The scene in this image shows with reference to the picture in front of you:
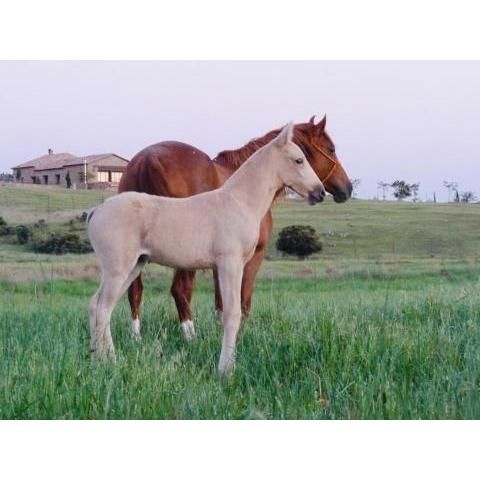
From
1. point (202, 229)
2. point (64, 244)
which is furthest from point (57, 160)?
point (202, 229)

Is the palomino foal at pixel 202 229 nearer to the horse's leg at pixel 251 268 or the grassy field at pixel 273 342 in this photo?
the grassy field at pixel 273 342

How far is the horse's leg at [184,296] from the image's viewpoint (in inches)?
220

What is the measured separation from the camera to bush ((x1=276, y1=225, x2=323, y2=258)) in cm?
859

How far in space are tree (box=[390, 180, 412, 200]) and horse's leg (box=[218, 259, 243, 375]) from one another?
3.37 metres

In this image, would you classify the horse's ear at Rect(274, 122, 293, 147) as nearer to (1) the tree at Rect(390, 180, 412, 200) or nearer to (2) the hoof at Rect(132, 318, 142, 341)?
(2) the hoof at Rect(132, 318, 142, 341)

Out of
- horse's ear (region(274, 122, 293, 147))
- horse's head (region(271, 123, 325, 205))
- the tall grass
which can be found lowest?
the tall grass

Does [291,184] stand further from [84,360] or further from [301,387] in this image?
[84,360]

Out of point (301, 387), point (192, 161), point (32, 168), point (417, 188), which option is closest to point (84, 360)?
point (301, 387)

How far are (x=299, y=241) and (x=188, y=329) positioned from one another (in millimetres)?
3350

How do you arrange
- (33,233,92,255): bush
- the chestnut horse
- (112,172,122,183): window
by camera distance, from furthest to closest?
(33,233,92,255): bush → (112,172,122,183): window → the chestnut horse

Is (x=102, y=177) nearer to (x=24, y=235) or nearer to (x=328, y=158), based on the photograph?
(x=24, y=235)

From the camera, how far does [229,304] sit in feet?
14.7

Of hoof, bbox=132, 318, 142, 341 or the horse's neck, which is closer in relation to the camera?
the horse's neck

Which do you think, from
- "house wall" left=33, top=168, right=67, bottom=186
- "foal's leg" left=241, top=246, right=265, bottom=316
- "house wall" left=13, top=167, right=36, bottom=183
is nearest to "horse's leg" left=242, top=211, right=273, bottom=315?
"foal's leg" left=241, top=246, right=265, bottom=316
